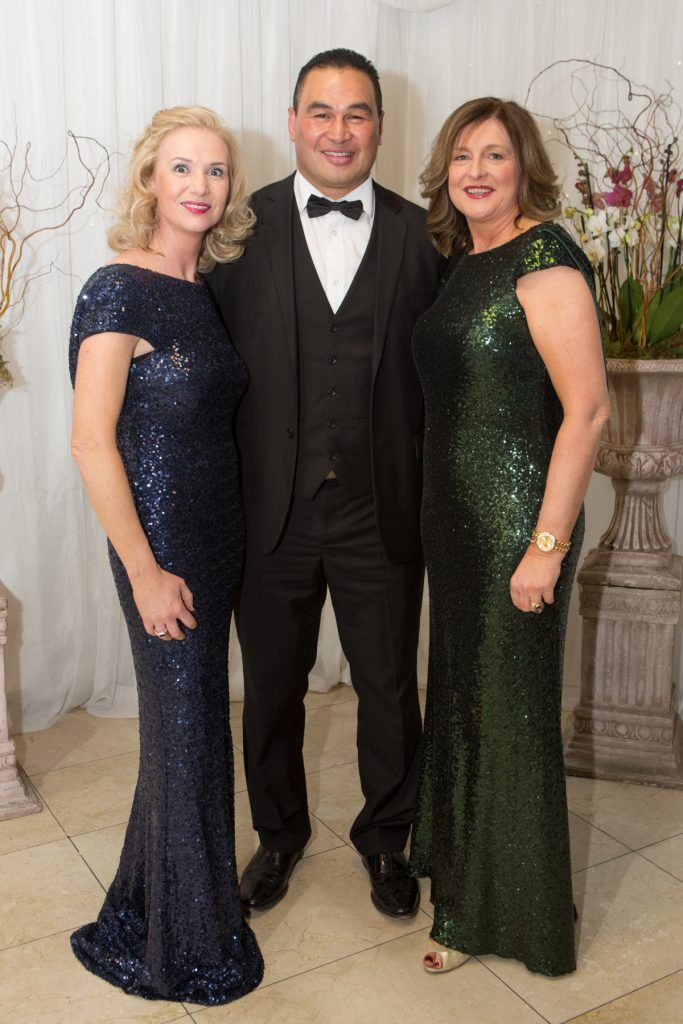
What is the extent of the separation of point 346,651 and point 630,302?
4.16ft

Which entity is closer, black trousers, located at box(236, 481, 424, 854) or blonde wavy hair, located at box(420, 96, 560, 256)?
blonde wavy hair, located at box(420, 96, 560, 256)

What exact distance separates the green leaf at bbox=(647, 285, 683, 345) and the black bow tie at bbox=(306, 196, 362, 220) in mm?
1026

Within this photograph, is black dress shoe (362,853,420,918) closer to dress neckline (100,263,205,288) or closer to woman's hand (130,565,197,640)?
woman's hand (130,565,197,640)

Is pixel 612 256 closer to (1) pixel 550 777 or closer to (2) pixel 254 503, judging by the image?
(2) pixel 254 503

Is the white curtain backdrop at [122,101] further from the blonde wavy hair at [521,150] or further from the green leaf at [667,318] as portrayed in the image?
the blonde wavy hair at [521,150]

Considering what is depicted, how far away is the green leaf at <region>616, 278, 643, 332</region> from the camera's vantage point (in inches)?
Answer: 114

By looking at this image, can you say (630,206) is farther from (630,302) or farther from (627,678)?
(627,678)

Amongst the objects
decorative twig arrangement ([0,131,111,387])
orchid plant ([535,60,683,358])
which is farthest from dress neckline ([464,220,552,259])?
decorative twig arrangement ([0,131,111,387])

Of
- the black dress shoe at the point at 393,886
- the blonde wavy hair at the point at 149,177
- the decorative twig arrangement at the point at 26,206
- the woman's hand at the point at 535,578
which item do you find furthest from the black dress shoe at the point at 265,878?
the decorative twig arrangement at the point at 26,206

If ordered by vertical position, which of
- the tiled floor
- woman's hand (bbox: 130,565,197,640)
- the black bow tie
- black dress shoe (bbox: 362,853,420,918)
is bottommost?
the tiled floor

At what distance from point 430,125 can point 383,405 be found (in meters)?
1.82

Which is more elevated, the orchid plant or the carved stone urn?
the orchid plant

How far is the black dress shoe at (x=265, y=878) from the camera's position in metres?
2.47

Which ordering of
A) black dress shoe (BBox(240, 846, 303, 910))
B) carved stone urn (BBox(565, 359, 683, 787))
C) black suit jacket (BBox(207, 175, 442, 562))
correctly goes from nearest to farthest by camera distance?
black suit jacket (BBox(207, 175, 442, 562))
black dress shoe (BBox(240, 846, 303, 910))
carved stone urn (BBox(565, 359, 683, 787))
